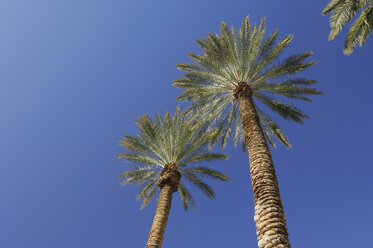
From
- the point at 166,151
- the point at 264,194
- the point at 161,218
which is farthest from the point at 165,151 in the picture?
the point at 264,194

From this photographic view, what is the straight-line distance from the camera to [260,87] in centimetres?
1197

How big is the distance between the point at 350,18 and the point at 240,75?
4672 millimetres

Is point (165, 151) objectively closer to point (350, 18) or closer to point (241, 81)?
point (241, 81)

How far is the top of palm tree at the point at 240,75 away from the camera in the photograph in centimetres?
1137

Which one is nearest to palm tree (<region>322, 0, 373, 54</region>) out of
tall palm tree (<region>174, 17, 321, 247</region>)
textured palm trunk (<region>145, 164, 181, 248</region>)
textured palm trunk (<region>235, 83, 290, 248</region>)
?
tall palm tree (<region>174, 17, 321, 247</region>)

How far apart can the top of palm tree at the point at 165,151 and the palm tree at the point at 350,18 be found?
7.14m

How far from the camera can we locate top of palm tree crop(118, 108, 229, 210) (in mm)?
13844

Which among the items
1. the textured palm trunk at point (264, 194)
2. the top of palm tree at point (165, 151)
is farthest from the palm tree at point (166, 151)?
the textured palm trunk at point (264, 194)

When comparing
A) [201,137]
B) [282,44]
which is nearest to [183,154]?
[201,137]

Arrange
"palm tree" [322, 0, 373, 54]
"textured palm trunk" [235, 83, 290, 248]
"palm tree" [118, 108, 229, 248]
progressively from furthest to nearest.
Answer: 1. "palm tree" [118, 108, 229, 248]
2. "palm tree" [322, 0, 373, 54]
3. "textured palm trunk" [235, 83, 290, 248]

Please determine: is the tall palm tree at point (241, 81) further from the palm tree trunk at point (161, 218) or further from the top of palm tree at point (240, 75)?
the palm tree trunk at point (161, 218)

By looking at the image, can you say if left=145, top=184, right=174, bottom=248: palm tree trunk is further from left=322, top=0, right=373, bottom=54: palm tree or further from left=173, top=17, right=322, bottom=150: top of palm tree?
left=322, top=0, right=373, bottom=54: palm tree

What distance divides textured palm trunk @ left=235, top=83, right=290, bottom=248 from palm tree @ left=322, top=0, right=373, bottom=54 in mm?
5243

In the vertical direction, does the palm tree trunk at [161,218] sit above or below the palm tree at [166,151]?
below
